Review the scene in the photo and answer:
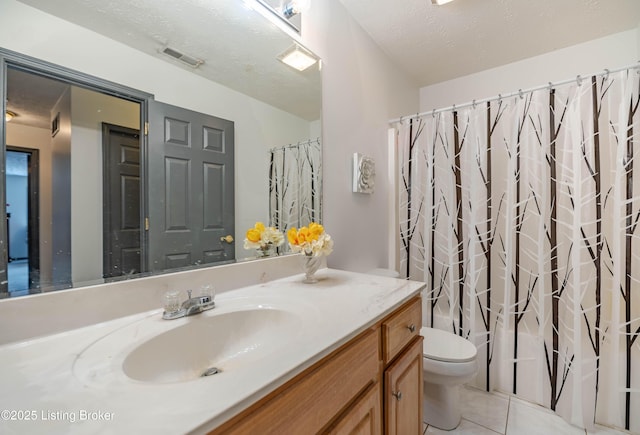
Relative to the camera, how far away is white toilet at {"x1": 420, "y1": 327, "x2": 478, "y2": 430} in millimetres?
1302

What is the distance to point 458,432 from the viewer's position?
139 cm

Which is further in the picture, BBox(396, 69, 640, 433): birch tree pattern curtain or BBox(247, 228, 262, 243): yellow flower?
BBox(396, 69, 640, 433): birch tree pattern curtain

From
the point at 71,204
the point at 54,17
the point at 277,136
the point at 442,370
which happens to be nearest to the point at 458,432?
the point at 442,370

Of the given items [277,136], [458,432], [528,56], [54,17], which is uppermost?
[528,56]

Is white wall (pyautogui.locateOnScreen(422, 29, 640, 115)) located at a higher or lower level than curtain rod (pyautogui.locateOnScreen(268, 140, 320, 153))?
higher

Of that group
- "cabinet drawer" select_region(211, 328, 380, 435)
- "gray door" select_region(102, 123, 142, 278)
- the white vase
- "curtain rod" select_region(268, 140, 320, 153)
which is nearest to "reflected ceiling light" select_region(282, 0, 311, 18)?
"curtain rod" select_region(268, 140, 320, 153)

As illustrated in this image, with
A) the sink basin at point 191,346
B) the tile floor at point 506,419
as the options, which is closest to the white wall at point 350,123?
the sink basin at point 191,346

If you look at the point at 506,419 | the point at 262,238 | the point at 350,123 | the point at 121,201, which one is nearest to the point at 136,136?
the point at 121,201

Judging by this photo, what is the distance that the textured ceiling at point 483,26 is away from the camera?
1.55 m

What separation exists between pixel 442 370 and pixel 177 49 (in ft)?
5.73

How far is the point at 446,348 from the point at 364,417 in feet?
2.98

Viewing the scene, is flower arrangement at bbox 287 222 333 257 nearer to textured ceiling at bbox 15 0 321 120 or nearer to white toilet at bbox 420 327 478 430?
textured ceiling at bbox 15 0 321 120

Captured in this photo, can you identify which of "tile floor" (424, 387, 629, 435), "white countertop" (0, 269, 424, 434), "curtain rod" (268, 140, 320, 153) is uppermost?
"curtain rod" (268, 140, 320, 153)

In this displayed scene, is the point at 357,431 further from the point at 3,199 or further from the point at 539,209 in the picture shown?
the point at 539,209
